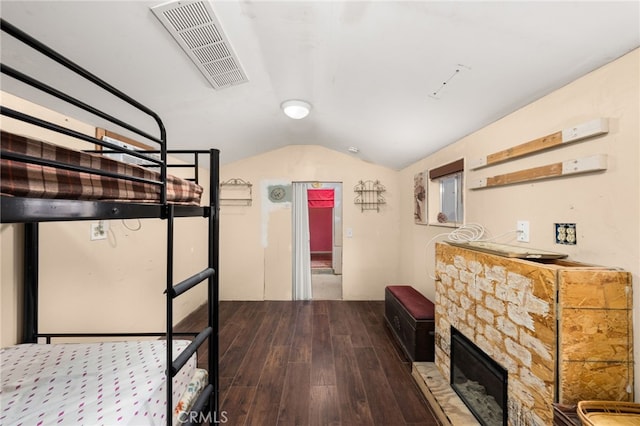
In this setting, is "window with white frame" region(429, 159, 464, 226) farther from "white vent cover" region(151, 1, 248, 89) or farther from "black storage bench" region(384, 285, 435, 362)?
"white vent cover" region(151, 1, 248, 89)

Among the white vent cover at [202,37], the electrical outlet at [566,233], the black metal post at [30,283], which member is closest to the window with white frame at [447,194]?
the electrical outlet at [566,233]

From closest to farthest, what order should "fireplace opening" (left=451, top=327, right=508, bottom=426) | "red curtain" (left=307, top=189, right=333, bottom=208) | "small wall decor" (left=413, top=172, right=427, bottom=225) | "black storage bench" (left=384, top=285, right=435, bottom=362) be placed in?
"fireplace opening" (left=451, top=327, right=508, bottom=426) < "black storage bench" (left=384, top=285, right=435, bottom=362) < "small wall decor" (left=413, top=172, right=427, bottom=225) < "red curtain" (left=307, top=189, right=333, bottom=208)

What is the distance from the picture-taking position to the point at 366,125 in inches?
108

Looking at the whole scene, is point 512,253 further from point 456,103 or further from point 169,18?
point 169,18

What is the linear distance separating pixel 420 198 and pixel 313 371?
2.31m

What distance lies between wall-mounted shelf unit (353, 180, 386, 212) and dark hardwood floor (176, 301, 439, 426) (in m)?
1.65

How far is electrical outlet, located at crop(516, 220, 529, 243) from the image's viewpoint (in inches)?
64.3

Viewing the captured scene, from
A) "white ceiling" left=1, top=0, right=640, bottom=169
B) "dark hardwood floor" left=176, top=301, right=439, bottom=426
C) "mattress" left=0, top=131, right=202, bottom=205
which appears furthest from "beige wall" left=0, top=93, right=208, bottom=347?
"mattress" left=0, top=131, right=202, bottom=205

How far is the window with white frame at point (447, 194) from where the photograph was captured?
99.7 inches

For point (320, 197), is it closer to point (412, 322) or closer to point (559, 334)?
point (412, 322)

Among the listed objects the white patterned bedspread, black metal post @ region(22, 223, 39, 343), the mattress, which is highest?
the mattress

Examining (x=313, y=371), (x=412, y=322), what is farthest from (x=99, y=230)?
(x=412, y=322)

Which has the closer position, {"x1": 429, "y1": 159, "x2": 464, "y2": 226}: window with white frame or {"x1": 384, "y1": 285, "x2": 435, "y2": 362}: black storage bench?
{"x1": 384, "y1": 285, "x2": 435, "y2": 362}: black storage bench

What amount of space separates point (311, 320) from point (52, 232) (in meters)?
2.68
